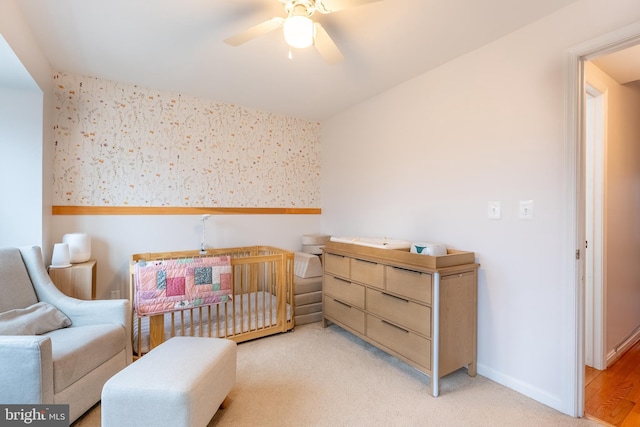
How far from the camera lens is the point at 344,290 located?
2.72 metres

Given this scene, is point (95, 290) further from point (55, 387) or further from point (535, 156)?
point (535, 156)

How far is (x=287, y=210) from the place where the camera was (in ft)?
12.7

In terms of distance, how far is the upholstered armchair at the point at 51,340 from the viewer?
1368mm

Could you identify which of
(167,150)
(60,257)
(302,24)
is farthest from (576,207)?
(60,257)

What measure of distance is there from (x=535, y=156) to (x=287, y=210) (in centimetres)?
272

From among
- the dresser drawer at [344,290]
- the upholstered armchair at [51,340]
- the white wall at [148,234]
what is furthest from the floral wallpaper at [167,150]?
the dresser drawer at [344,290]

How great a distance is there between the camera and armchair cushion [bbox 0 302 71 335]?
169cm

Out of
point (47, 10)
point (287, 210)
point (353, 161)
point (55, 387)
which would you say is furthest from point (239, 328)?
point (47, 10)

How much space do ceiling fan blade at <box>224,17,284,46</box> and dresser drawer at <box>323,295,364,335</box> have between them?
85.4 inches

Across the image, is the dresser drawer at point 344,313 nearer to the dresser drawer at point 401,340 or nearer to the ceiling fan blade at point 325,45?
the dresser drawer at point 401,340

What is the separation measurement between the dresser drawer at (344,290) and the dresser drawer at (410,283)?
37cm

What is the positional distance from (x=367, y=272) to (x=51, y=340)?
2.06m

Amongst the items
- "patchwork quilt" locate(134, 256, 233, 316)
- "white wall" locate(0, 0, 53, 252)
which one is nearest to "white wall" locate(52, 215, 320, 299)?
"white wall" locate(0, 0, 53, 252)

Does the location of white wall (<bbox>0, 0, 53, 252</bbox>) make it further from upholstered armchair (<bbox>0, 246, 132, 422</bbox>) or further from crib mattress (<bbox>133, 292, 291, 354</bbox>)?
crib mattress (<bbox>133, 292, 291, 354</bbox>)
